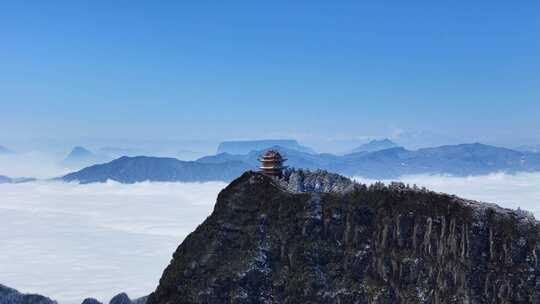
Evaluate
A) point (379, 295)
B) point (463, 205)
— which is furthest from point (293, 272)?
point (463, 205)

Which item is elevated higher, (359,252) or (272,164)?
(272,164)

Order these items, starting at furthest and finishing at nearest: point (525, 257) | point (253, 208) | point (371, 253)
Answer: point (253, 208)
point (371, 253)
point (525, 257)

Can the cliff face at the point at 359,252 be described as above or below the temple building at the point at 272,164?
below

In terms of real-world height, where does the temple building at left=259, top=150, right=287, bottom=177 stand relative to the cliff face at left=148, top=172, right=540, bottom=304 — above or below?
above

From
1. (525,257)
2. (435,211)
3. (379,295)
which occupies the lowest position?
(379,295)

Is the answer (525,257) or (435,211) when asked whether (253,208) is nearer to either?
(435,211)

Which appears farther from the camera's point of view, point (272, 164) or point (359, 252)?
point (272, 164)

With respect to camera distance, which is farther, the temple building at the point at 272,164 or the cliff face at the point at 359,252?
the temple building at the point at 272,164

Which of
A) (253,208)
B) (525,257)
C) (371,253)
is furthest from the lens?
(253,208)
